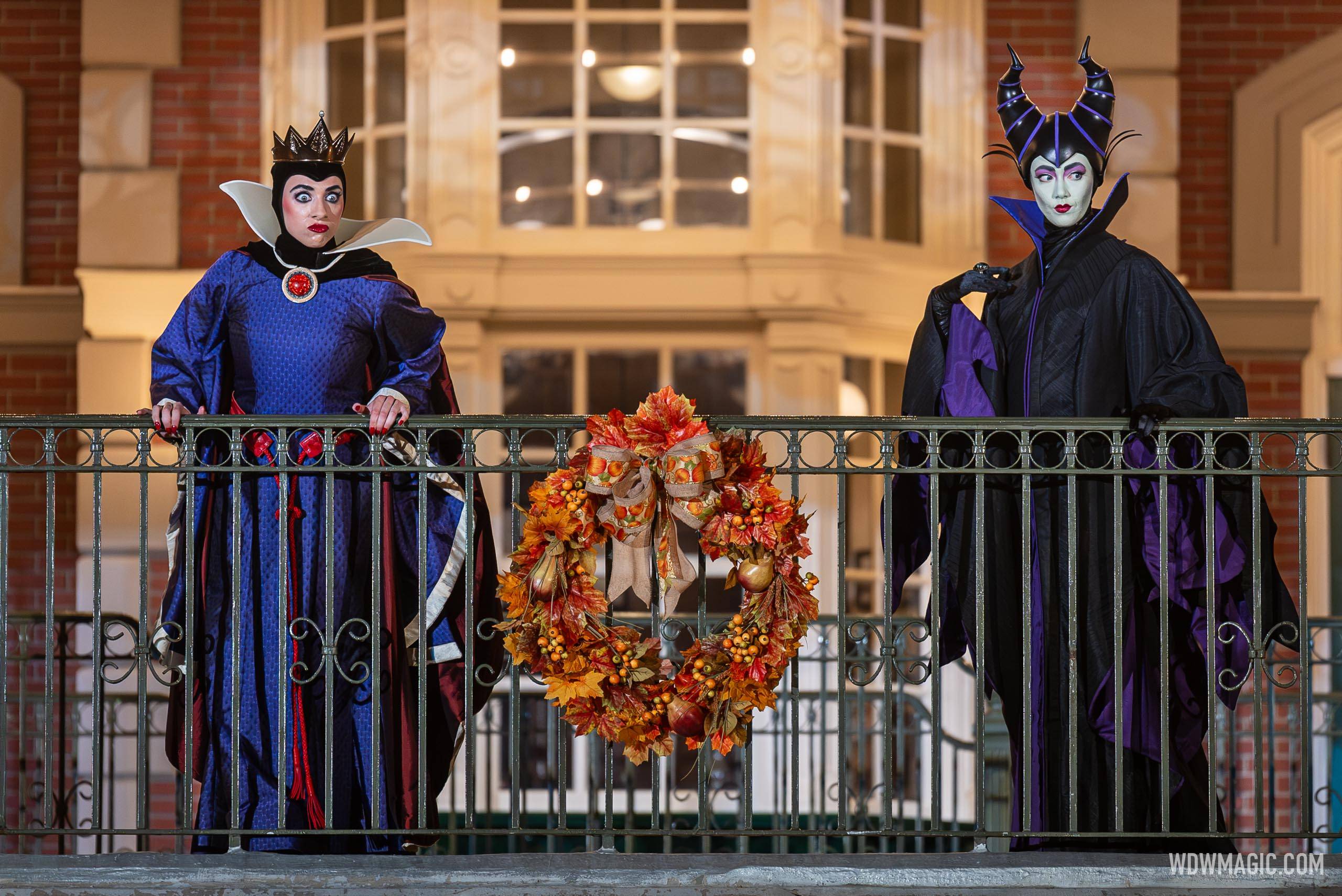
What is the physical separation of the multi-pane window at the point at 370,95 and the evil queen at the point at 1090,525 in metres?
3.78

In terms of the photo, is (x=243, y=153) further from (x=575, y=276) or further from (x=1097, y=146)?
(x=1097, y=146)

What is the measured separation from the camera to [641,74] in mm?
6910

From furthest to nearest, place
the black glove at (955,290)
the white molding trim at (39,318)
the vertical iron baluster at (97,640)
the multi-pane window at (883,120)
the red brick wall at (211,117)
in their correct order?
1. the white molding trim at (39,318)
2. the red brick wall at (211,117)
3. the multi-pane window at (883,120)
4. the black glove at (955,290)
5. the vertical iron baluster at (97,640)

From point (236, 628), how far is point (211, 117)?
4.31 meters

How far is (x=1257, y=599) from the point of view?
135 inches

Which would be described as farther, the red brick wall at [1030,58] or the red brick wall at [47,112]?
the red brick wall at [47,112]

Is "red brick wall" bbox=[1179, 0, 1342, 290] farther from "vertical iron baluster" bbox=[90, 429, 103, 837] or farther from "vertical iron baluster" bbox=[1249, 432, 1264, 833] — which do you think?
"vertical iron baluster" bbox=[90, 429, 103, 837]

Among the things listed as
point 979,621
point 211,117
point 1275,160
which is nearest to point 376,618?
point 979,621

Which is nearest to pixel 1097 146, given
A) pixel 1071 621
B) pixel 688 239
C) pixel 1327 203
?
pixel 1071 621

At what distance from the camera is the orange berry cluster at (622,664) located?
3336 mm

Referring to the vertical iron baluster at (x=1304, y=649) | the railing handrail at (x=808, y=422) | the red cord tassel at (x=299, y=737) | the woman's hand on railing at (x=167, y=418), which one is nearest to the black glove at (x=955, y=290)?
the railing handrail at (x=808, y=422)

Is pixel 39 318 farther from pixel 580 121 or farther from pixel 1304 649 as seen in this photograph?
pixel 1304 649

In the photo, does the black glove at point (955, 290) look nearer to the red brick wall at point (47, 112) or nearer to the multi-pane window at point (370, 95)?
the multi-pane window at point (370, 95)

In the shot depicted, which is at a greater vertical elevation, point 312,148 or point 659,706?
point 312,148
